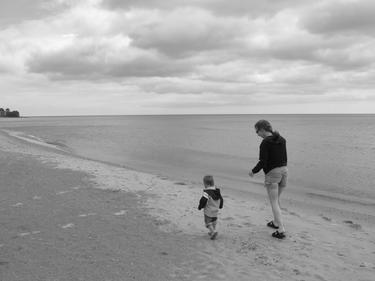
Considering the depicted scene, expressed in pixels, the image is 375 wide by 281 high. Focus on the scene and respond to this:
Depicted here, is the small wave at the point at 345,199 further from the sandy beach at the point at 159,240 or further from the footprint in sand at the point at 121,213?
the footprint in sand at the point at 121,213

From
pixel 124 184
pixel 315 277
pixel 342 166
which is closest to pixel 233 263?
pixel 315 277

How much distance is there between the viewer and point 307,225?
7859mm

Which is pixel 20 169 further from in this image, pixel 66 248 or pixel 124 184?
pixel 66 248

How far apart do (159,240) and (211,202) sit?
1.17m

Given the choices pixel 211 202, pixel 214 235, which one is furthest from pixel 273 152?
pixel 214 235

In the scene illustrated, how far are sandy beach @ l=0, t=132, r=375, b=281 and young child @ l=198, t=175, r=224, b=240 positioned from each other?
30 centimetres

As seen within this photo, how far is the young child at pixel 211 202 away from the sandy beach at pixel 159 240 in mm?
305

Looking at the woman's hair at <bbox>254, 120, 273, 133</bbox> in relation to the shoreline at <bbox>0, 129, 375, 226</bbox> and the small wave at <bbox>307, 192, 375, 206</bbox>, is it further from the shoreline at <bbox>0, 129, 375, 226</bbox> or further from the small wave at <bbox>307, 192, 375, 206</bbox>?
the small wave at <bbox>307, 192, 375, 206</bbox>

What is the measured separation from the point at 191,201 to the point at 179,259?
4.21 meters

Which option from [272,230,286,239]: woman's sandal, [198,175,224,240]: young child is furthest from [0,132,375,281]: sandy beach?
[198,175,224,240]: young child

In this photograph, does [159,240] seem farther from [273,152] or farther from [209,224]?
[273,152]

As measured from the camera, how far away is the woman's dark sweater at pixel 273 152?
6219mm

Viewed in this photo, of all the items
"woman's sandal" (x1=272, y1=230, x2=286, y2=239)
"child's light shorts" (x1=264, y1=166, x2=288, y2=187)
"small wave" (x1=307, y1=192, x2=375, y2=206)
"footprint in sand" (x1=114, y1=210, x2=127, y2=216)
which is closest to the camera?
"child's light shorts" (x1=264, y1=166, x2=288, y2=187)

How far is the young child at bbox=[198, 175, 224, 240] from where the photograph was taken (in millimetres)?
6312
